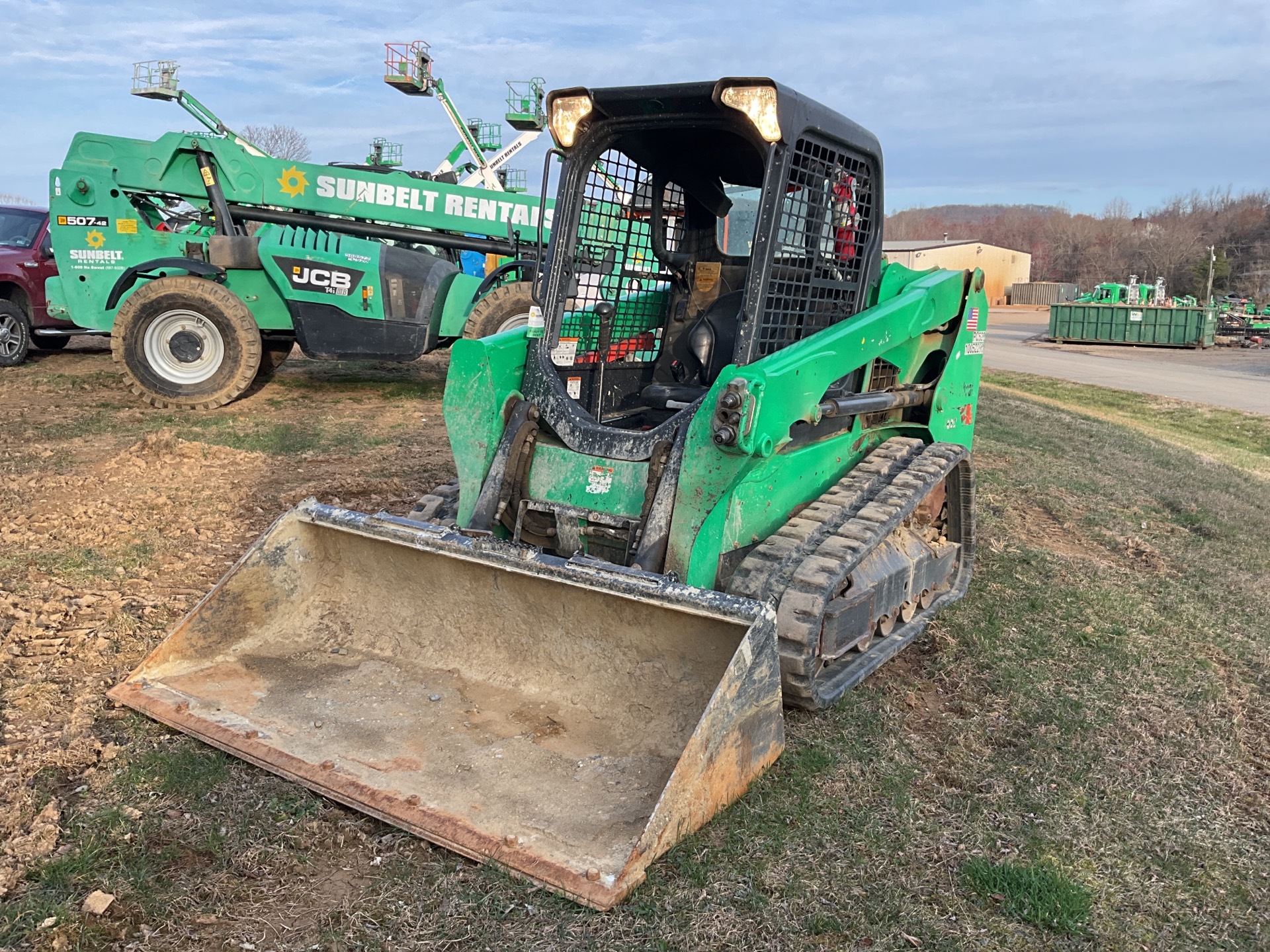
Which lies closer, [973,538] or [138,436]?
[973,538]

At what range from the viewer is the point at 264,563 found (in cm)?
409

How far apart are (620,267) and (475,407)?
3.43 ft

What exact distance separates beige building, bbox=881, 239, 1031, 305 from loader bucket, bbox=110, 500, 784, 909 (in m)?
52.2

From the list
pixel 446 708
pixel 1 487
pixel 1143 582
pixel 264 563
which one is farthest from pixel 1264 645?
pixel 1 487

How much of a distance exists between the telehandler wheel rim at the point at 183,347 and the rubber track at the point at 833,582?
23.2 feet

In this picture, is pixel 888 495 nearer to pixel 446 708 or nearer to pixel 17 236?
pixel 446 708

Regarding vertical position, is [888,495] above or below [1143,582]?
above

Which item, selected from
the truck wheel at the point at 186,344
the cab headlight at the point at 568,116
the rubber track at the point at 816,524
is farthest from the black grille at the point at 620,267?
the truck wheel at the point at 186,344

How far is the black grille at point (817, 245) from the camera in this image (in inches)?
164

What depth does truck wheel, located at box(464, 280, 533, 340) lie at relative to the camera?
9.88 m

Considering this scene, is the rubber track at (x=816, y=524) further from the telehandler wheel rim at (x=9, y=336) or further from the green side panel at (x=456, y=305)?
the telehandler wheel rim at (x=9, y=336)

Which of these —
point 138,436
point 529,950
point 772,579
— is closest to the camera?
point 529,950

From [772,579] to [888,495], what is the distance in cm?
103

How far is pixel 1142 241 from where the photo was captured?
7331 centimetres
